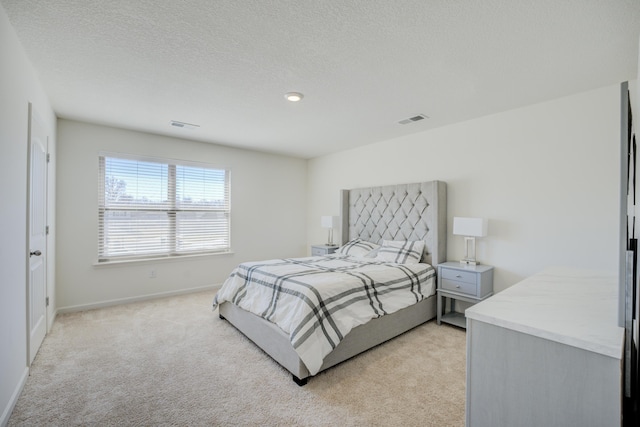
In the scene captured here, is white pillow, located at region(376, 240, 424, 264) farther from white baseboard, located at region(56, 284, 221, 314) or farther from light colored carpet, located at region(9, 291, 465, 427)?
white baseboard, located at region(56, 284, 221, 314)

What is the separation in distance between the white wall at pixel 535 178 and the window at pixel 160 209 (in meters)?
3.32

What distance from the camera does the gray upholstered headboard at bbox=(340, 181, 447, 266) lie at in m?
3.77

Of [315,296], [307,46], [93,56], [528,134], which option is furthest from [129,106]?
[528,134]

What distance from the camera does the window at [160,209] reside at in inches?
162

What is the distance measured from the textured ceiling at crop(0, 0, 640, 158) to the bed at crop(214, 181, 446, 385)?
138 centimetres

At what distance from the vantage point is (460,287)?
333cm

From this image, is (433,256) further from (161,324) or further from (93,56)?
(93,56)

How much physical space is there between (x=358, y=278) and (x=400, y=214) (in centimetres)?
168

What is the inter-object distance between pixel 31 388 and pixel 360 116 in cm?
390

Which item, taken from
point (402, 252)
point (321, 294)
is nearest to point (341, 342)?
point (321, 294)

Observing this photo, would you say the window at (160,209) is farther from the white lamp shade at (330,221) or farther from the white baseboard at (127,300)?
the white lamp shade at (330,221)

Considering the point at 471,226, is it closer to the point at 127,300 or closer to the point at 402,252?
the point at 402,252

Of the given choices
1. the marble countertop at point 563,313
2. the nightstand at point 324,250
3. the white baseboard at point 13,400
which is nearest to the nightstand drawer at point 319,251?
the nightstand at point 324,250

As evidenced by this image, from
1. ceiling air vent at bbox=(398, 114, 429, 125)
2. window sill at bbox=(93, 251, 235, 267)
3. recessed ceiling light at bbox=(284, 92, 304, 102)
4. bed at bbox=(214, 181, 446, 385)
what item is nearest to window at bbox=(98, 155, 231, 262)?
window sill at bbox=(93, 251, 235, 267)
